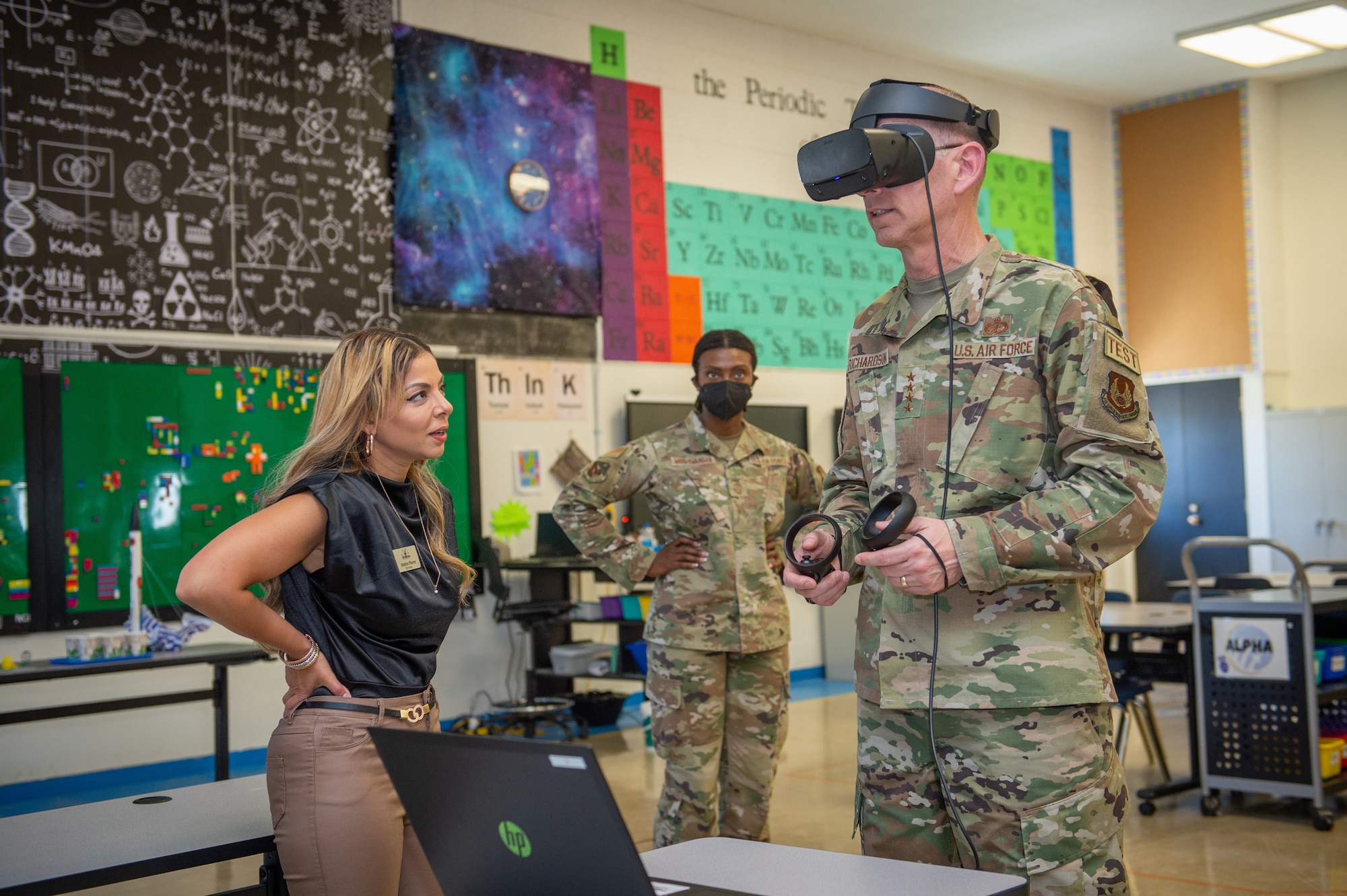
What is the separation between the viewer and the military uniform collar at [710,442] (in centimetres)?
396

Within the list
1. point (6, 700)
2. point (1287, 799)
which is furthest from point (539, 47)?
point (1287, 799)

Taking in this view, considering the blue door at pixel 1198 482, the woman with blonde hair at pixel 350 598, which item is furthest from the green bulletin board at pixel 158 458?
the blue door at pixel 1198 482

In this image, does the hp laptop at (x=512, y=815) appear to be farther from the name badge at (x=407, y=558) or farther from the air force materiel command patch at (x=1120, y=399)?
the air force materiel command patch at (x=1120, y=399)

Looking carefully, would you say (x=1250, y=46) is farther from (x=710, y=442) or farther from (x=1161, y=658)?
(x=710, y=442)

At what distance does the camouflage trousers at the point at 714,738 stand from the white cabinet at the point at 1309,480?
7.42m

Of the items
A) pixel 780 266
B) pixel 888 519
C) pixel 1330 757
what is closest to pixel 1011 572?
pixel 888 519

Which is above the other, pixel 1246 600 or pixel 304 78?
pixel 304 78

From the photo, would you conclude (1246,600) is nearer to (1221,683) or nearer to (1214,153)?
(1221,683)

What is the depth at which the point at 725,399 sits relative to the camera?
3.95 m

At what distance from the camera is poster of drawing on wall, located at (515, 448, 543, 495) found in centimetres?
716

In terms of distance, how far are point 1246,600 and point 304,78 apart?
212 inches

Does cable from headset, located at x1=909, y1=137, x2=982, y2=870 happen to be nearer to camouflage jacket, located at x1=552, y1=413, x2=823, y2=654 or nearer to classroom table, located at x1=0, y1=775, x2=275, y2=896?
classroom table, located at x1=0, y1=775, x2=275, y2=896

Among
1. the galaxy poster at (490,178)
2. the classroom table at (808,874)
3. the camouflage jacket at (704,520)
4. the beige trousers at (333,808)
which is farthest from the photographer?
the galaxy poster at (490,178)

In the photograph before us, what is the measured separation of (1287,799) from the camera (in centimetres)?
501
